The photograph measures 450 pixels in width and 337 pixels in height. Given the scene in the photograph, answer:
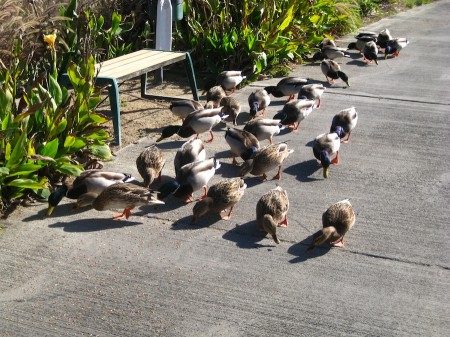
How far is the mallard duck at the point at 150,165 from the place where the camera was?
713cm

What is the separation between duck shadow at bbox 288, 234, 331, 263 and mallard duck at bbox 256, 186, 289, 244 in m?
0.17

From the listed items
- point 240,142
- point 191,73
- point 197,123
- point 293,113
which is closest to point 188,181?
point 240,142

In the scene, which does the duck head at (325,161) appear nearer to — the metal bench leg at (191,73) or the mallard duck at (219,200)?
the mallard duck at (219,200)

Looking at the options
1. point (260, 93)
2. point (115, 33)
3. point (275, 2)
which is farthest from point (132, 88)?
point (275, 2)

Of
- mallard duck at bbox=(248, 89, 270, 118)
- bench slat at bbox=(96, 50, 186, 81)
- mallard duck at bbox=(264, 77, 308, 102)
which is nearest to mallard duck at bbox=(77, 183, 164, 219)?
bench slat at bbox=(96, 50, 186, 81)

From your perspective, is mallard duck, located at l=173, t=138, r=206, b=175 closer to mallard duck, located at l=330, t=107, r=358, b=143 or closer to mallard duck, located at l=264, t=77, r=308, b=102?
mallard duck, located at l=330, t=107, r=358, b=143

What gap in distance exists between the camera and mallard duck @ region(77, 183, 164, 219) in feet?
21.2

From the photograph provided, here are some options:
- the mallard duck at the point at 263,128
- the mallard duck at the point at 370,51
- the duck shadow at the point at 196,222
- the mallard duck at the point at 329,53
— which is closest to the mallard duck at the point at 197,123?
the mallard duck at the point at 263,128

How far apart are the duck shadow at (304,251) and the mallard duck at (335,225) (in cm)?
5

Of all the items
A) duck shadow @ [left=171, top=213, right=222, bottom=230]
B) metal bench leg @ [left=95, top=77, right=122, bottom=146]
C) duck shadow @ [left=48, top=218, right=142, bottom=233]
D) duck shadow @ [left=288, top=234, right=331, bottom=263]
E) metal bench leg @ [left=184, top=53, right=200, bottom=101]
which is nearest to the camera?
duck shadow @ [left=288, top=234, right=331, bottom=263]

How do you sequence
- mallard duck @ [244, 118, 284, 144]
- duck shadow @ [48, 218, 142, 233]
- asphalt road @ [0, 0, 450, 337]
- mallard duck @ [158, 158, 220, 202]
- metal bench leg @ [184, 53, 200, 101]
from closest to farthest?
asphalt road @ [0, 0, 450, 337] < duck shadow @ [48, 218, 142, 233] < mallard duck @ [158, 158, 220, 202] < mallard duck @ [244, 118, 284, 144] < metal bench leg @ [184, 53, 200, 101]

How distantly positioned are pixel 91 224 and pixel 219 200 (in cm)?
112

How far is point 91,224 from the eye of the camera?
6.45m

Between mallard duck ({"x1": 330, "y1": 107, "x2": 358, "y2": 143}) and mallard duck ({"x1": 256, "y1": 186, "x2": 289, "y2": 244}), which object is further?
mallard duck ({"x1": 330, "y1": 107, "x2": 358, "y2": 143})
